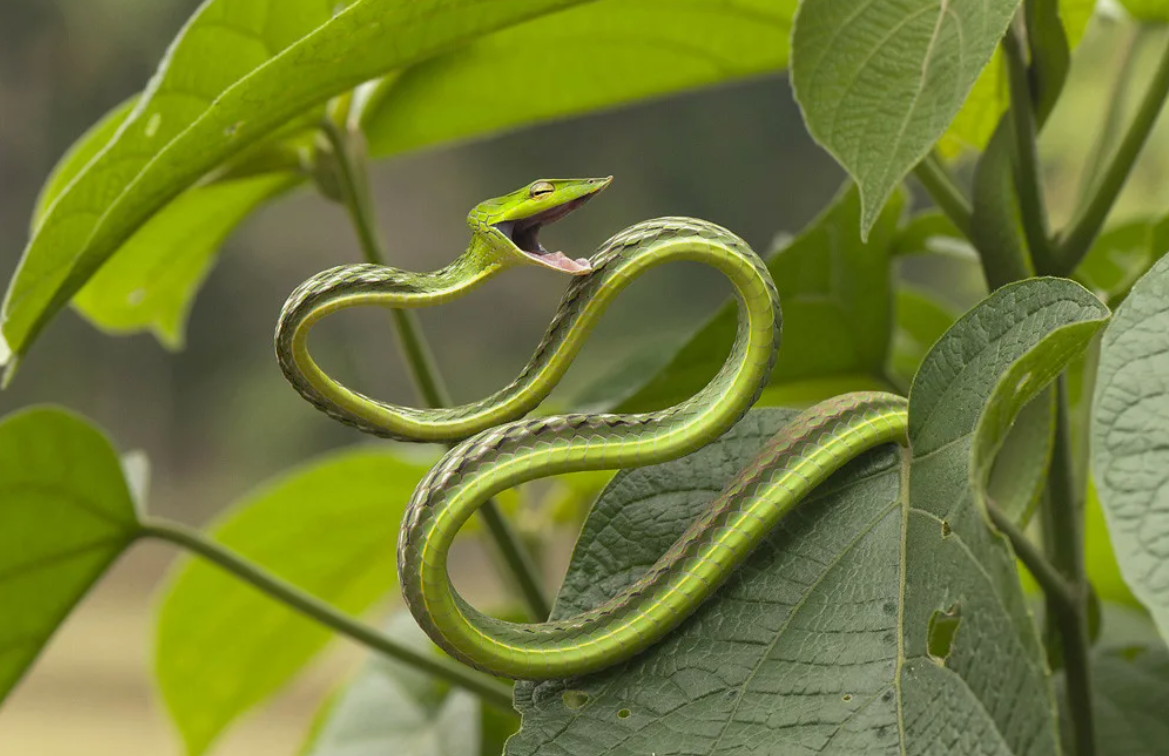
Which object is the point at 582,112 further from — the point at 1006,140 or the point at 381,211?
the point at 381,211

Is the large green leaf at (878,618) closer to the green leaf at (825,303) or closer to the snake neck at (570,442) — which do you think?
the snake neck at (570,442)

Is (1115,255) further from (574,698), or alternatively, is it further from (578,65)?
(574,698)

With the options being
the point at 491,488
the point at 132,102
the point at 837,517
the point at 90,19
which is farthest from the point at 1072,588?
the point at 90,19

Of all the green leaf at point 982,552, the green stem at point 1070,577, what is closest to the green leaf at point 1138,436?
the green leaf at point 982,552

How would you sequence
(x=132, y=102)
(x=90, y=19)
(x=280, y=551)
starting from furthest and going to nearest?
(x=90, y=19)
(x=280, y=551)
(x=132, y=102)

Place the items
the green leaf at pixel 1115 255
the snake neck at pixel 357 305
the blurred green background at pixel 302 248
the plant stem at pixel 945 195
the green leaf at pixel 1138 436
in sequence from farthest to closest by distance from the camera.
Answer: the blurred green background at pixel 302 248 < the green leaf at pixel 1115 255 < the plant stem at pixel 945 195 < the snake neck at pixel 357 305 < the green leaf at pixel 1138 436

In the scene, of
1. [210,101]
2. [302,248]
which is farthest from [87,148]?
[302,248]
